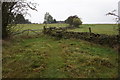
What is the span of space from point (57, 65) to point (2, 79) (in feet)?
9.97

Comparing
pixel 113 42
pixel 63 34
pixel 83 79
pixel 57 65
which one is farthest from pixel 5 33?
pixel 83 79

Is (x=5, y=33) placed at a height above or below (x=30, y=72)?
above

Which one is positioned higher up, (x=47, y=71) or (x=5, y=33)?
(x=5, y=33)

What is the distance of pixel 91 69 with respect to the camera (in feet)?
23.8

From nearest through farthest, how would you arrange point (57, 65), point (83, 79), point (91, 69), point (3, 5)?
point (83, 79)
point (91, 69)
point (57, 65)
point (3, 5)

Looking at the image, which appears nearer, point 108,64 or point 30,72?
point 30,72

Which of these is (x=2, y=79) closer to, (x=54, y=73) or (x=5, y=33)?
(x=54, y=73)

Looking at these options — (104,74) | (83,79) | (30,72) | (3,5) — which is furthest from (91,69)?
(3,5)

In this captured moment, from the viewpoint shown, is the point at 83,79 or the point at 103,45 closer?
the point at 83,79

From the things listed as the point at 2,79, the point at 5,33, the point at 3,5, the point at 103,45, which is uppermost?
the point at 3,5

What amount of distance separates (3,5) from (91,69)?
14675 millimetres

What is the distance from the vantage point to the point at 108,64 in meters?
8.06

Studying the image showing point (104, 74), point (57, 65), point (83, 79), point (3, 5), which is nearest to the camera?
point (83, 79)

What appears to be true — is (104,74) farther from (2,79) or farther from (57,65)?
Result: (2,79)
